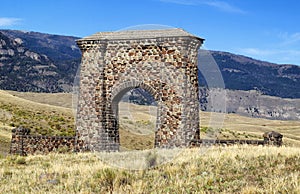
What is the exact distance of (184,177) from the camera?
1083 centimetres

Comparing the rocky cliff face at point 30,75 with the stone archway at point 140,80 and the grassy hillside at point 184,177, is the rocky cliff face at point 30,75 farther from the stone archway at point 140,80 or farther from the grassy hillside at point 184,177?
the grassy hillside at point 184,177

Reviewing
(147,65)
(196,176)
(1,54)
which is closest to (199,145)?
(147,65)

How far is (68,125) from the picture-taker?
159 feet

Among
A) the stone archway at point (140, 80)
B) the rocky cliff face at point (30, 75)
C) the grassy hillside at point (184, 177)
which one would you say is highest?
the rocky cliff face at point (30, 75)

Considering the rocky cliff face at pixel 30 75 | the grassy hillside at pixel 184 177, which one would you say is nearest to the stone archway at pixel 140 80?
the grassy hillside at pixel 184 177

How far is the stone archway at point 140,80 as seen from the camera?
21.2m

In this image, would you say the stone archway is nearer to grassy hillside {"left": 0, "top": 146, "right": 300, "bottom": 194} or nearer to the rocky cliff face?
grassy hillside {"left": 0, "top": 146, "right": 300, "bottom": 194}

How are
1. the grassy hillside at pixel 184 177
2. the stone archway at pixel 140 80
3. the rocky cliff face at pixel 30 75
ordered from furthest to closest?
the rocky cliff face at pixel 30 75, the stone archway at pixel 140 80, the grassy hillside at pixel 184 177

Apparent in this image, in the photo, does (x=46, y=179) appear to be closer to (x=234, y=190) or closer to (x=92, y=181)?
(x=92, y=181)

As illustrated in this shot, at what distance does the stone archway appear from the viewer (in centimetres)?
2117

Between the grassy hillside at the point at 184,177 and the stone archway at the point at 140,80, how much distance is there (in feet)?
24.4

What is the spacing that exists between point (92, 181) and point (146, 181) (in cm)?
143

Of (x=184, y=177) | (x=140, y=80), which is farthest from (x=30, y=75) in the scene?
(x=184, y=177)

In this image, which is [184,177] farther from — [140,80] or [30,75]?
[30,75]
